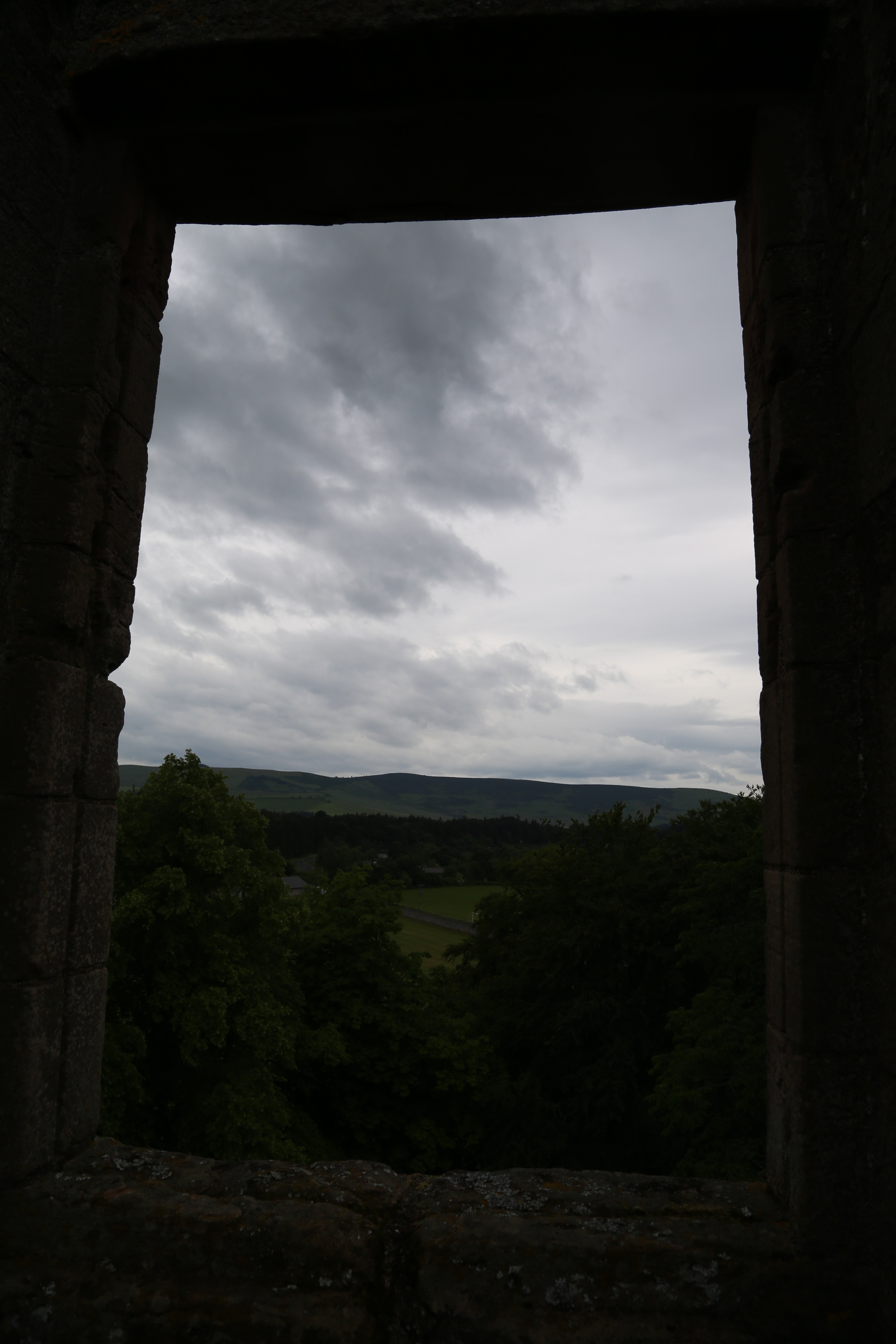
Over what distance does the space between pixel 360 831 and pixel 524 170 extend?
187ft

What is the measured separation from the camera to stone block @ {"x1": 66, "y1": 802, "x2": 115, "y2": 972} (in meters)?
2.31

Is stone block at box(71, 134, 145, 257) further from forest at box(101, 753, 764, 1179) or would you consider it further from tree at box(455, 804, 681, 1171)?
tree at box(455, 804, 681, 1171)

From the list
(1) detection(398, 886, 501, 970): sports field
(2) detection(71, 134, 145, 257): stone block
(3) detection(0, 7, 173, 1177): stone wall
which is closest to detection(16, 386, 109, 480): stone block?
(3) detection(0, 7, 173, 1177): stone wall

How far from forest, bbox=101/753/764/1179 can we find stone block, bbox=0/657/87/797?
411 inches

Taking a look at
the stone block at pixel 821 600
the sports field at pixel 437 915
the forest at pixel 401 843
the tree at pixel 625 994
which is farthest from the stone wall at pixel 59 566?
the forest at pixel 401 843

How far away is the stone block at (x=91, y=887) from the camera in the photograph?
7.59 feet

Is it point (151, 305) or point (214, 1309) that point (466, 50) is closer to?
point (151, 305)

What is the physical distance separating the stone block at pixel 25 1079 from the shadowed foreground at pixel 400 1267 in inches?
3.5

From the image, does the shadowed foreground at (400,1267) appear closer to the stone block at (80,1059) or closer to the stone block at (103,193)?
the stone block at (80,1059)

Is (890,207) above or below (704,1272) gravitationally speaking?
above

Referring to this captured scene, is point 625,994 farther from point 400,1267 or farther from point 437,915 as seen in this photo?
point 437,915

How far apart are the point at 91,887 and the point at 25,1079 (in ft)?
1.76

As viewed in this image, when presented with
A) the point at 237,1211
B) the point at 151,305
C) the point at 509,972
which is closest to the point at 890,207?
the point at 151,305

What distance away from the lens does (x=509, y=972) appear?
71.1ft
